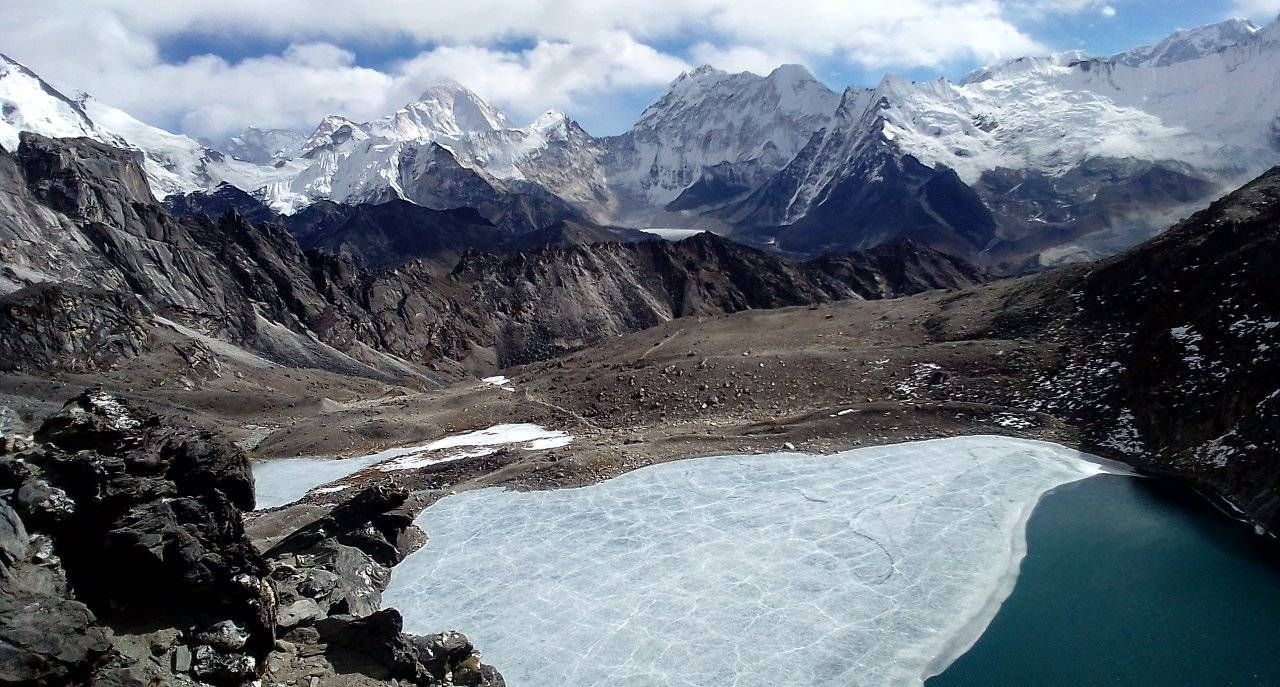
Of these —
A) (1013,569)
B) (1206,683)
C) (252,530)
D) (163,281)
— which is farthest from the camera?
(163,281)

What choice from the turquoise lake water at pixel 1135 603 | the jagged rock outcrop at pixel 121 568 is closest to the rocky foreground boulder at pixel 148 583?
the jagged rock outcrop at pixel 121 568

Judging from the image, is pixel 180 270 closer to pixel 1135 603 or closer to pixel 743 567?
pixel 743 567

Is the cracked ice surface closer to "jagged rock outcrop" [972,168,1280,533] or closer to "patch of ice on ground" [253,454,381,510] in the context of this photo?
"jagged rock outcrop" [972,168,1280,533]

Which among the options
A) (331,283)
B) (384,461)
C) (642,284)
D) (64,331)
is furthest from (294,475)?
(642,284)

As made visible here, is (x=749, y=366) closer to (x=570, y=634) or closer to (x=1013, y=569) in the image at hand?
(x=1013, y=569)

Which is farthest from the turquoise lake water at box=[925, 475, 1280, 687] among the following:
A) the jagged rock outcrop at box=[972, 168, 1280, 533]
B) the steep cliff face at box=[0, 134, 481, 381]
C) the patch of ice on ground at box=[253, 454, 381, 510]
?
the steep cliff face at box=[0, 134, 481, 381]

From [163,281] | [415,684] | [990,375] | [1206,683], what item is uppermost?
[163,281]

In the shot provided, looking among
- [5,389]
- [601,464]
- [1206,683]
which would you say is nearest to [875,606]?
[1206,683]
